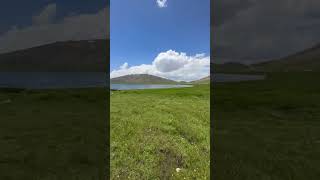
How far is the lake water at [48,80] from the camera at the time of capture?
69750mm

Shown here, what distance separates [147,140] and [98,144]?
2768 millimetres

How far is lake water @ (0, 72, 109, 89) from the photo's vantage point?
69750 mm

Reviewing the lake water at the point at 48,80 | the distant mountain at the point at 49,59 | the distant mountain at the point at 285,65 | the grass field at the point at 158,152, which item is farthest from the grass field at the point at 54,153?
the distant mountain at the point at 285,65

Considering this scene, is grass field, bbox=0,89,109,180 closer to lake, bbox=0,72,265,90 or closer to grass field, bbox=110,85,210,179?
grass field, bbox=110,85,210,179

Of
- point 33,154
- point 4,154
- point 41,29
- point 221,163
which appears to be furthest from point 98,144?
point 41,29

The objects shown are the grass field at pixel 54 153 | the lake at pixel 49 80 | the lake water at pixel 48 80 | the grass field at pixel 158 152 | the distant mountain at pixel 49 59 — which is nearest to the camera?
the grass field at pixel 158 152

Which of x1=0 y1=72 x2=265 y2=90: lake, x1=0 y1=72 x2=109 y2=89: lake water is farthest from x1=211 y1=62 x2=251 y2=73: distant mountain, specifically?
x1=0 y1=72 x2=109 y2=89: lake water

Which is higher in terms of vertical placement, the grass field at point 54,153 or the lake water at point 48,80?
the lake water at point 48,80

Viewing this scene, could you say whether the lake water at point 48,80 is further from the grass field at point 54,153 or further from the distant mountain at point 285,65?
the distant mountain at point 285,65

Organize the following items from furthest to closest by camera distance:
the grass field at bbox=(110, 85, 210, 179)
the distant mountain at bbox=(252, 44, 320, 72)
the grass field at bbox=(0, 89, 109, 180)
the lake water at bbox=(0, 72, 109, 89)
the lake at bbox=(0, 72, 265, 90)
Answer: the distant mountain at bbox=(252, 44, 320, 72) < the lake water at bbox=(0, 72, 109, 89) < the lake at bbox=(0, 72, 265, 90) < the grass field at bbox=(0, 89, 109, 180) < the grass field at bbox=(110, 85, 210, 179)

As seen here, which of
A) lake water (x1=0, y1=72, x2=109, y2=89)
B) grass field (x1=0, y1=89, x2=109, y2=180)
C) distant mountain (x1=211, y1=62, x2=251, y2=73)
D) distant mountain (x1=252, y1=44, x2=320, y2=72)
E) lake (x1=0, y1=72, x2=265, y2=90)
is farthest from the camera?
distant mountain (x1=252, y1=44, x2=320, y2=72)

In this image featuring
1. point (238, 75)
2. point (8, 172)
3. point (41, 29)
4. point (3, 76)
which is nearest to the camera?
point (8, 172)

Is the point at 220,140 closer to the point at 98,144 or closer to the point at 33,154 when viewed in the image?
the point at 98,144

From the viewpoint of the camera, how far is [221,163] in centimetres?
1298
